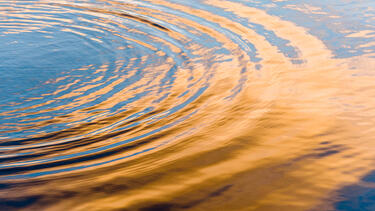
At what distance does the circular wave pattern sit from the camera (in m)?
1.14

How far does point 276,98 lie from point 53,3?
168 cm

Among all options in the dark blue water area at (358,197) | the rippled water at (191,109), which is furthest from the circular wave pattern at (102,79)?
the dark blue water area at (358,197)

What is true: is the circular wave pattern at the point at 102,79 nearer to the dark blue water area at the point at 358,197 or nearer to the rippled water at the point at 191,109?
the rippled water at the point at 191,109

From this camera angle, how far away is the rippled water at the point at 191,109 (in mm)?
960

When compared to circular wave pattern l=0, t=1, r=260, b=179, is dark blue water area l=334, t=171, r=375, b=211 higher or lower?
lower

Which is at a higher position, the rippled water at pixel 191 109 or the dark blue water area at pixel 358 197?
the rippled water at pixel 191 109

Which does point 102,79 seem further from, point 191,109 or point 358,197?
point 358,197

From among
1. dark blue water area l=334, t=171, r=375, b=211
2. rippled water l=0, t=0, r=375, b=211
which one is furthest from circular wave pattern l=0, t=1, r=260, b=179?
dark blue water area l=334, t=171, r=375, b=211

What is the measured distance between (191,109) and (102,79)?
17.3 inches

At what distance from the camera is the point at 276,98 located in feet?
4.62

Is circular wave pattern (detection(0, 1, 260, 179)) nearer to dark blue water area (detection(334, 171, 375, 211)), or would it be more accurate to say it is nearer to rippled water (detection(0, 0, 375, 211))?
rippled water (detection(0, 0, 375, 211))

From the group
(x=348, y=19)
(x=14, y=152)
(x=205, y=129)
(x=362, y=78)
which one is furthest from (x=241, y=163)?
(x=348, y=19)

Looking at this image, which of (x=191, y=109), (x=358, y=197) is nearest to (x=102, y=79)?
(x=191, y=109)

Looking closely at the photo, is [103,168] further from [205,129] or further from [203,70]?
[203,70]
